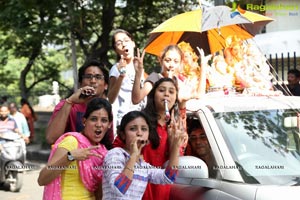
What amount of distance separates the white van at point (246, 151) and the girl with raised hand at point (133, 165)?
0.17 metres

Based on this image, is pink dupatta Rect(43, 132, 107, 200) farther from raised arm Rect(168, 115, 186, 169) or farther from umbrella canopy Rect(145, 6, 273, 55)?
umbrella canopy Rect(145, 6, 273, 55)

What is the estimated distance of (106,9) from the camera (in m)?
12.0

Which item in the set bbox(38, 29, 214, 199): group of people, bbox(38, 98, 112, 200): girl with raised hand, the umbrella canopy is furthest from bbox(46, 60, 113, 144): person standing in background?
the umbrella canopy

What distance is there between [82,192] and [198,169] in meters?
0.75

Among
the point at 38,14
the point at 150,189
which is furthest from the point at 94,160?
the point at 38,14

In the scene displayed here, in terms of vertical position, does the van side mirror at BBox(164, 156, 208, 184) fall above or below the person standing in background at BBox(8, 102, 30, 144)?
above

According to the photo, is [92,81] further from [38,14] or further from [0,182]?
[38,14]

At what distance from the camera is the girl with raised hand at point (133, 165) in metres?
2.83

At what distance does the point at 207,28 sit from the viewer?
5.12 meters

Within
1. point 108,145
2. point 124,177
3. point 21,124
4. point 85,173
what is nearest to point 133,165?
point 124,177

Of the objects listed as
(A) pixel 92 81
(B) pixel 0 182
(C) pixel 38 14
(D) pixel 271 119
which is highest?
(C) pixel 38 14

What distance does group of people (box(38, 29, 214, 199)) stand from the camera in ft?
9.47

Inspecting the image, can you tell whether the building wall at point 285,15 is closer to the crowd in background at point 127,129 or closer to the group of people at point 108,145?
the crowd in background at point 127,129

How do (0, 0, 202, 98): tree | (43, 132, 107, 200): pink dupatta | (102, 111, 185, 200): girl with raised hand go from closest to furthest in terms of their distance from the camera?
1. (102, 111, 185, 200): girl with raised hand
2. (43, 132, 107, 200): pink dupatta
3. (0, 0, 202, 98): tree
